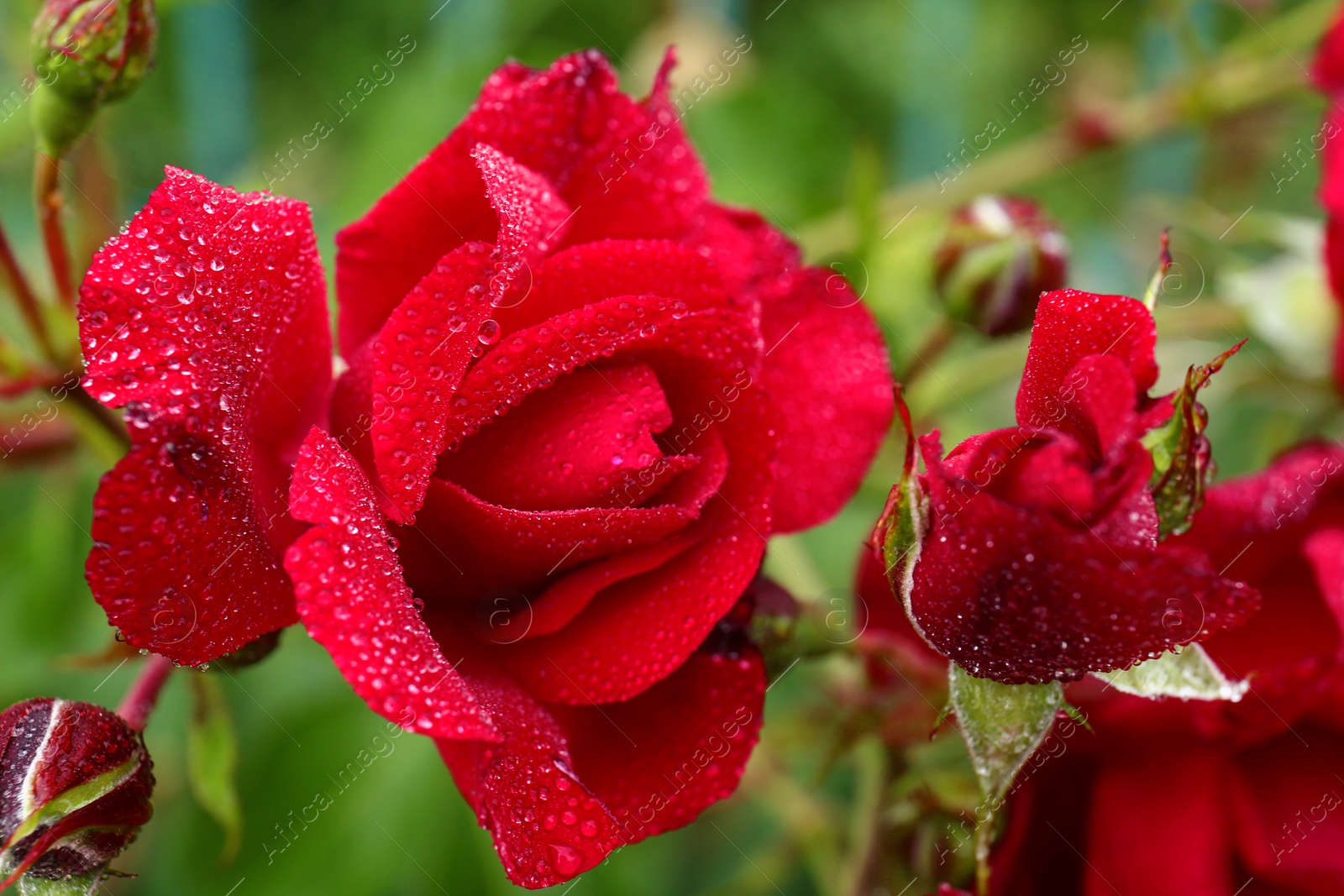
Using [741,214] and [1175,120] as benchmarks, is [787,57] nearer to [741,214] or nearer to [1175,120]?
[1175,120]

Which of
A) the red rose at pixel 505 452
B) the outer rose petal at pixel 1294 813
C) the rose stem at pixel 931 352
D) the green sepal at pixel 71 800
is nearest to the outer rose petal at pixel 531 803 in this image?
the red rose at pixel 505 452

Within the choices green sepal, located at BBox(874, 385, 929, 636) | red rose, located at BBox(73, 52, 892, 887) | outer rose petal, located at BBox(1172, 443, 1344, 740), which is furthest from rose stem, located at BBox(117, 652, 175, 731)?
outer rose petal, located at BBox(1172, 443, 1344, 740)

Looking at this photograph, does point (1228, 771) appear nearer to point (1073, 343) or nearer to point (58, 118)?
point (1073, 343)

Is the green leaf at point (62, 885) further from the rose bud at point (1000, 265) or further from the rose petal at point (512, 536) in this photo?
the rose bud at point (1000, 265)

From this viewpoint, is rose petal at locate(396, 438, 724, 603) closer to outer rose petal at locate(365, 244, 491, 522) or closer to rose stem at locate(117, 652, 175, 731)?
outer rose petal at locate(365, 244, 491, 522)

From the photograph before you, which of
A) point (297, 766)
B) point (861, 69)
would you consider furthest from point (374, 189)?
point (861, 69)

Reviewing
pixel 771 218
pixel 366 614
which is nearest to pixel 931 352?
pixel 771 218
